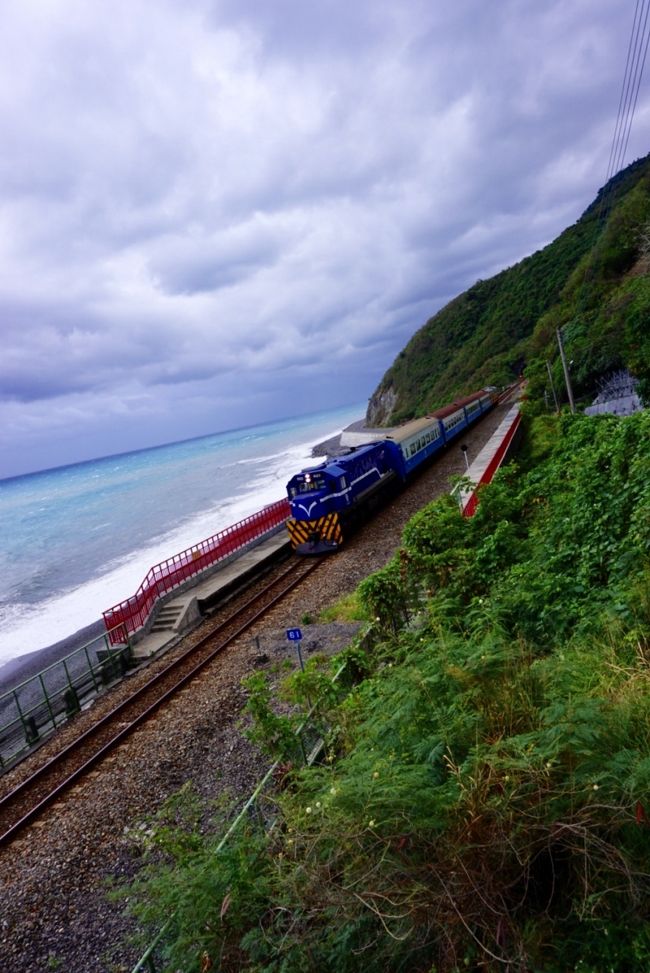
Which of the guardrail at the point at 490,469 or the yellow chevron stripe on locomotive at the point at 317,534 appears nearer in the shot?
the guardrail at the point at 490,469

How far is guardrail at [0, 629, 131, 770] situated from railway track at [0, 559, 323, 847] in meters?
1.68

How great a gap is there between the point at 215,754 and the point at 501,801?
688 centimetres

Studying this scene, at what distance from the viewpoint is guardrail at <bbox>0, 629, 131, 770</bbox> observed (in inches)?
473

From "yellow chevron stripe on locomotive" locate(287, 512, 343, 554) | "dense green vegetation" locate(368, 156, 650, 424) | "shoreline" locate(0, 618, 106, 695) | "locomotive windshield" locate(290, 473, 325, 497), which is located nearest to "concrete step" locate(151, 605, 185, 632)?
"yellow chevron stripe on locomotive" locate(287, 512, 343, 554)

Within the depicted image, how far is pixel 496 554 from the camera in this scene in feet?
28.0

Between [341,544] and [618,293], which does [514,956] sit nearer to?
[341,544]

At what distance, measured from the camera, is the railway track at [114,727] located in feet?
30.0

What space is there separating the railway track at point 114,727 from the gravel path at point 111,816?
261mm

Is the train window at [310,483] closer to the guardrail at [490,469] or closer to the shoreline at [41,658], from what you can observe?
the guardrail at [490,469]

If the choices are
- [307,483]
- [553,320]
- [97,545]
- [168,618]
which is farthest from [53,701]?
[553,320]

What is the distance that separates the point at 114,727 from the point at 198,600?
6263 mm

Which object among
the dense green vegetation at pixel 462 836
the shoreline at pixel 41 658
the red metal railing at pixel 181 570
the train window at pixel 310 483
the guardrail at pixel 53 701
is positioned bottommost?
the shoreline at pixel 41 658

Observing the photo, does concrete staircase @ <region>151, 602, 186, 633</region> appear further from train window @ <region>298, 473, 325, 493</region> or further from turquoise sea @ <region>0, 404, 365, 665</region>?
turquoise sea @ <region>0, 404, 365, 665</region>

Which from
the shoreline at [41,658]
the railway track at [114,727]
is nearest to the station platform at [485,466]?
the railway track at [114,727]
